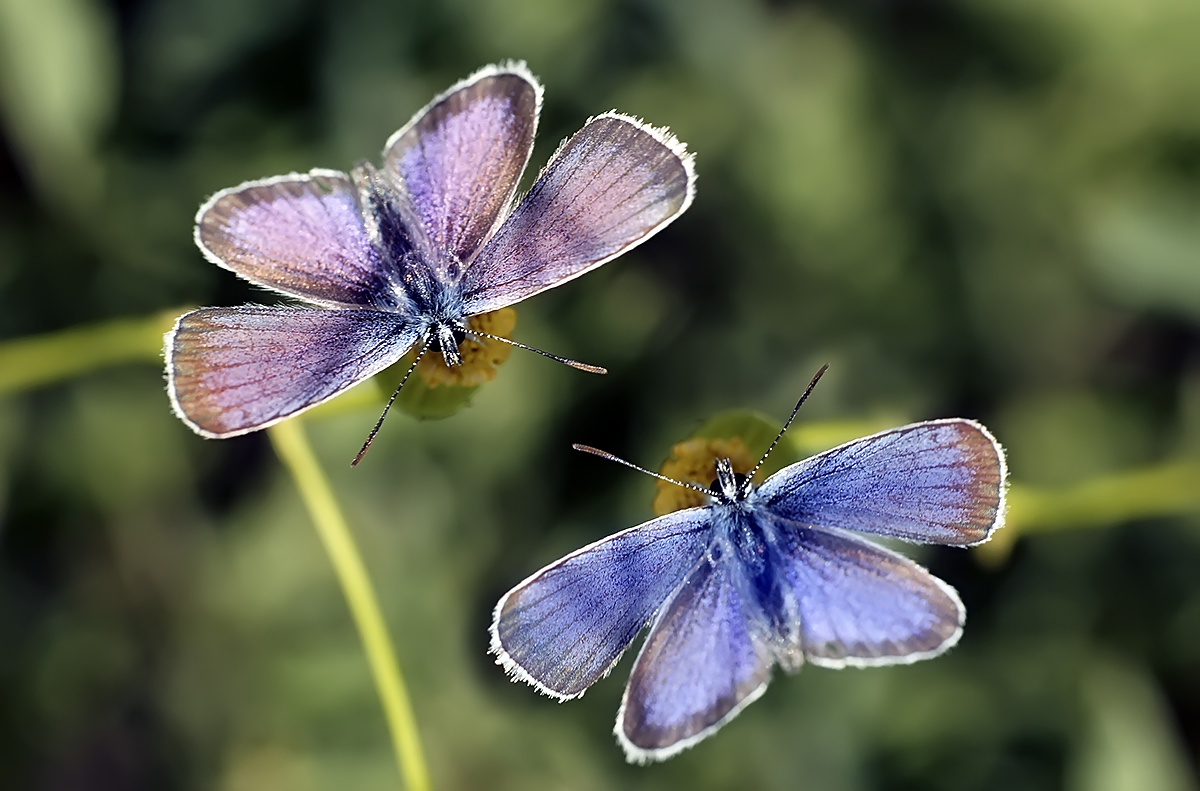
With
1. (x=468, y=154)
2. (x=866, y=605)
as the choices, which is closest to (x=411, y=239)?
(x=468, y=154)

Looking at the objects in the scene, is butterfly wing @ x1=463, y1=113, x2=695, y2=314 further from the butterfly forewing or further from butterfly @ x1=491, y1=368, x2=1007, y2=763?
butterfly @ x1=491, y1=368, x2=1007, y2=763

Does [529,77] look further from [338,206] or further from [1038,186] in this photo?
[1038,186]

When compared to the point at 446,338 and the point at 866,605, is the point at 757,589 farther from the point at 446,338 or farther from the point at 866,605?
the point at 446,338

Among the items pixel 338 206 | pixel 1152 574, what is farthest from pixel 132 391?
pixel 1152 574

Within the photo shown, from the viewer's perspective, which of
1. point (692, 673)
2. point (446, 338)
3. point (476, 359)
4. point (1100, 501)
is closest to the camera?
point (692, 673)

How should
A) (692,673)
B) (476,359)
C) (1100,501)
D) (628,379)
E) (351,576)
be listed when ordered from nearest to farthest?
1. (692,673)
2. (476,359)
3. (351,576)
4. (1100,501)
5. (628,379)

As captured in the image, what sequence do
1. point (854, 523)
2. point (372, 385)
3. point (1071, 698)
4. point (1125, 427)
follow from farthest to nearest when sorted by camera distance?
point (1125, 427) < point (1071, 698) < point (372, 385) < point (854, 523)
